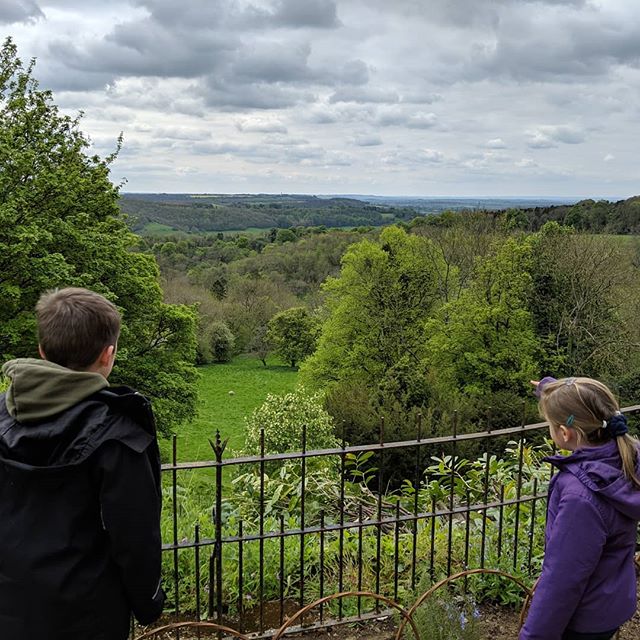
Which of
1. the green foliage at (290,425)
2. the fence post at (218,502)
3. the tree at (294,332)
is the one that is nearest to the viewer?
the fence post at (218,502)

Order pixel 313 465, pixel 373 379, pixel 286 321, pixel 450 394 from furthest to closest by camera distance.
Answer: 1. pixel 286 321
2. pixel 373 379
3. pixel 450 394
4. pixel 313 465

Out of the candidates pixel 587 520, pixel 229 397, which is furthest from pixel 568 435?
pixel 229 397

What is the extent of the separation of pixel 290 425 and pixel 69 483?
11113 mm

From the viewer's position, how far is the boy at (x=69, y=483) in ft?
6.26

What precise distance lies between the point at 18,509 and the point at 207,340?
40.0 meters

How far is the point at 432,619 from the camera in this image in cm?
321

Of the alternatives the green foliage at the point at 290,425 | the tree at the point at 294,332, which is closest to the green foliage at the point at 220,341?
the tree at the point at 294,332

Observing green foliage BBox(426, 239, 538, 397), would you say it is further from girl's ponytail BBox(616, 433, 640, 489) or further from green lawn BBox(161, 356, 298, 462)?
girl's ponytail BBox(616, 433, 640, 489)

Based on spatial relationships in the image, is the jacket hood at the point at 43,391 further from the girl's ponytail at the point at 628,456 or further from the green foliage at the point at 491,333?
the green foliage at the point at 491,333

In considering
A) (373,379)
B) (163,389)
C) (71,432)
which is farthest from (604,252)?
(71,432)

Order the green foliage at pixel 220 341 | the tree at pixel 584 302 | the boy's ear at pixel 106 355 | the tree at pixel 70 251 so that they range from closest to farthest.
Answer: the boy's ear at pixel 106 355, the tree at pixel 70 251, the tree at pixel 584 302, the green foliage at pixel 220 341

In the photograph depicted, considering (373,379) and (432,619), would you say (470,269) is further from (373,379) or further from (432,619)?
(432,619)

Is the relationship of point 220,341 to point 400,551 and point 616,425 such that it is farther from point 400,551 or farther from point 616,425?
point 616,425

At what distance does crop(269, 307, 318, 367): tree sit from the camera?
4038 centimetres
